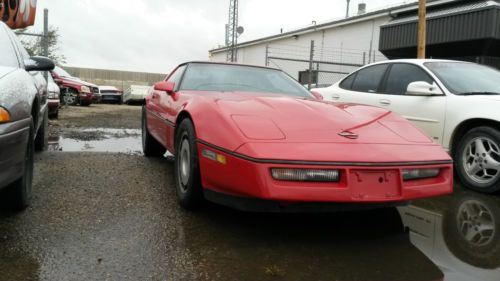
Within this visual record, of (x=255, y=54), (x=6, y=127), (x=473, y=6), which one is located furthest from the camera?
(x=255, y=54)

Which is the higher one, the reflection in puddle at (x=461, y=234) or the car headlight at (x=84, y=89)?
the car headlight at (x=84, y=89)

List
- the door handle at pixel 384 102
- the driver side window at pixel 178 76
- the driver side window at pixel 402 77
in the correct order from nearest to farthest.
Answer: the driver side window at pixel 178 76, the driver side window at pixel 402 77, the door handle at pixel 384 102

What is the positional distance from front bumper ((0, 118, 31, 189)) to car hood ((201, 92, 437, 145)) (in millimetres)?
1243

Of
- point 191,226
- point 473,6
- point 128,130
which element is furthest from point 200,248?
point 473,6

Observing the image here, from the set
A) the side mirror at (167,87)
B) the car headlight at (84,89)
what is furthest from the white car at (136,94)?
the side mirror at (167,87)

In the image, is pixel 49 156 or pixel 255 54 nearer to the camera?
pixel 49 156

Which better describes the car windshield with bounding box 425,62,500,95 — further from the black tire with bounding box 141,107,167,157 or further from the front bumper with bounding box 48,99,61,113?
the front bumper with bounding box 48,99,61,113

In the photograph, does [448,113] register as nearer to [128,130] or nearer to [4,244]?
[4,244]

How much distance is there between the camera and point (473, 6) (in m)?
15.6

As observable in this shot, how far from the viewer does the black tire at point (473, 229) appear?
280 centimetres

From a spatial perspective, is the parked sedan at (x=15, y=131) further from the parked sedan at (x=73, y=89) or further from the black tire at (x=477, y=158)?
the parked sedan at (x=73, y=89)

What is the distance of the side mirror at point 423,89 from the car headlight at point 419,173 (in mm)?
2046

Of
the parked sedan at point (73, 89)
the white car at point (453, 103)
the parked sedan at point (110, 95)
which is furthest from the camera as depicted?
the parked sedan at point (110, 95)

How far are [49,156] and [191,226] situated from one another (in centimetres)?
309
